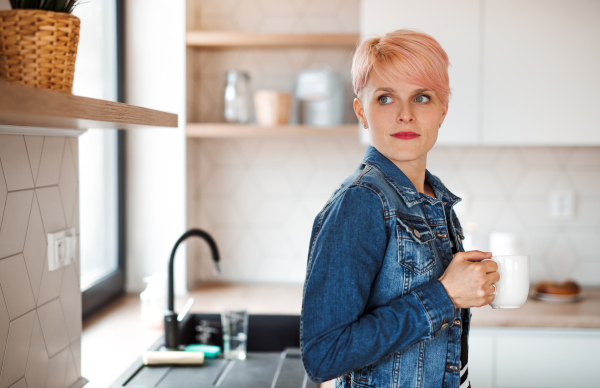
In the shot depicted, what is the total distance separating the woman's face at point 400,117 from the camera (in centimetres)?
100

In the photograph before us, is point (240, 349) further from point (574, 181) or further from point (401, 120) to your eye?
point (574, 181)

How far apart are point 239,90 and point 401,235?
157 cm

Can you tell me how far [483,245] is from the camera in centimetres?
240

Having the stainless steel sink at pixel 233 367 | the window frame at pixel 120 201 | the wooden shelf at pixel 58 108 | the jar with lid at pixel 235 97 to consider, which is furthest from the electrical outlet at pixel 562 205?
the wooden shelf at pixel 58 108

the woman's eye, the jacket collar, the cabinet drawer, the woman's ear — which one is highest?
the woman's eye

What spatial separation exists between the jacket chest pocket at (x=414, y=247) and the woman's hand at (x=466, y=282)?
39 mm

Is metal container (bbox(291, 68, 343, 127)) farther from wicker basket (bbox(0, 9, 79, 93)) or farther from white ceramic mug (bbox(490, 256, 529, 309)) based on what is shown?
wicker basket (bbox(0, 9, 79, 93))

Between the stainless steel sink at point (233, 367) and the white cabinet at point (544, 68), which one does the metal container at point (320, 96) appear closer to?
the white cabinet at point (544, 68)

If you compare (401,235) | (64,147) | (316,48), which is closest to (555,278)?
(316,48)

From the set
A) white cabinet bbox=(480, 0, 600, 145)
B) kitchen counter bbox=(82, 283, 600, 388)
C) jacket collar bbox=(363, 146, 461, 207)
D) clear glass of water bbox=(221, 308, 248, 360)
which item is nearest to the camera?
jacket collar bbox=(363, 146, 461, 207)

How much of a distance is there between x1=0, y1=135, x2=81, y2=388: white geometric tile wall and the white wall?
94 cm

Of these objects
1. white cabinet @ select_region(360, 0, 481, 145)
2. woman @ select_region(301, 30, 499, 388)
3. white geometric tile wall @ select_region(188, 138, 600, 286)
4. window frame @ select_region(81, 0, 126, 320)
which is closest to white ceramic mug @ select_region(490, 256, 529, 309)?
woman @ select_region(301, 30, 499, 388)

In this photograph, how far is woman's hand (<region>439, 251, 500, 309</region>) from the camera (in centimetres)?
91

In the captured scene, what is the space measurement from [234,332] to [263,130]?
0.86 m
